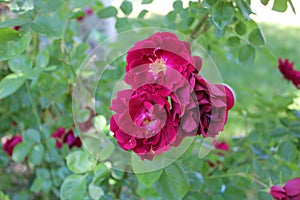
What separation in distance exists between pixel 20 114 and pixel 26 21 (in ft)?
2.76

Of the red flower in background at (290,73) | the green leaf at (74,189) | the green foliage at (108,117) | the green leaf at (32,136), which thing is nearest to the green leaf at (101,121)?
the green foliage at (108,117)

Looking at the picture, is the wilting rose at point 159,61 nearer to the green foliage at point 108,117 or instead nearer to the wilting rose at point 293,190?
the green foliage at point 108,117

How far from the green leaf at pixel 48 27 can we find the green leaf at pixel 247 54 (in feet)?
Answer: 1.72

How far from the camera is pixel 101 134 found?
1150 millimetres

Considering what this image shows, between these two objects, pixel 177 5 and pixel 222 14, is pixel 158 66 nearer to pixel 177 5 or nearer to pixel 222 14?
pixel 222 14

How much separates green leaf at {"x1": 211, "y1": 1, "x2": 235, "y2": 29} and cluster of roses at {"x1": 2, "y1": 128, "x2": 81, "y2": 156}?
624 mm

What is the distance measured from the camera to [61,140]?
1522 mm

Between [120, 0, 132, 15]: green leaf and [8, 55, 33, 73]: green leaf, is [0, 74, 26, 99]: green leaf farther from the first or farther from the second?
[120, 0, 132, 15]: green leaf

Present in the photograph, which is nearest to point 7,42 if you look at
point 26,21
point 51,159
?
point 26,21

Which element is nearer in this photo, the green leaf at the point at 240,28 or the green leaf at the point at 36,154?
the green leaf at the point at 240,28

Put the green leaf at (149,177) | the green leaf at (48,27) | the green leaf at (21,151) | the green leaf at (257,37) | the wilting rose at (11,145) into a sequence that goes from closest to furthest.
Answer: the green leaf at (149,177), the green leaf at (48,27), the green leaf at (257,37), the green leaf at (21,151), the wilting rose at (11,145)

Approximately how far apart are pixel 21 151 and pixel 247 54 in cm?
A: 70

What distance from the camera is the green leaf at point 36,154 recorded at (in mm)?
1403

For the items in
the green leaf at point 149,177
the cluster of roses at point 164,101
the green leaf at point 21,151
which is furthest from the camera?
the green leaf at point 21,151
